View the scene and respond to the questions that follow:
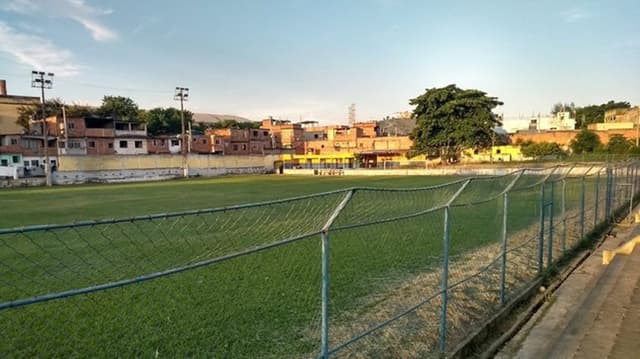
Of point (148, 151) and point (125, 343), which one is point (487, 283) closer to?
point (125, 343)

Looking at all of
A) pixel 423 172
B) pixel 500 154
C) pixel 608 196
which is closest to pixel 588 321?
pixel 608 196

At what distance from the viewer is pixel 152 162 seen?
5156 centimetres

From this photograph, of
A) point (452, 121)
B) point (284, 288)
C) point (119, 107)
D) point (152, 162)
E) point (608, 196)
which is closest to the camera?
point (284, 288)

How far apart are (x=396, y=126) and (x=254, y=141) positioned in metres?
26.9

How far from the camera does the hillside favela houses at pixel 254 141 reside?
48.9 m

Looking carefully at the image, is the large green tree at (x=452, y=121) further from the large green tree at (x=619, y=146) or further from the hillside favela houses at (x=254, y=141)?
the large green tree at (x=619, y=146)

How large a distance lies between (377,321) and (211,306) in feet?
6.96

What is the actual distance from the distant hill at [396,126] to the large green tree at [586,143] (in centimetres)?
2917

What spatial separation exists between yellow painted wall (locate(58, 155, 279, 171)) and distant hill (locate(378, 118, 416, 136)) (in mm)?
23758

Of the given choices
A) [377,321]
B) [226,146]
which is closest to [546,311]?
[377,321]

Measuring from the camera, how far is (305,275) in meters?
6.98

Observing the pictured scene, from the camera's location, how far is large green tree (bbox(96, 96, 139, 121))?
67625mm

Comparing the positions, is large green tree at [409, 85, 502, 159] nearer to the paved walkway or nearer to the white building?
the white building

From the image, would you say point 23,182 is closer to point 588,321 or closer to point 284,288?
point 284,288
